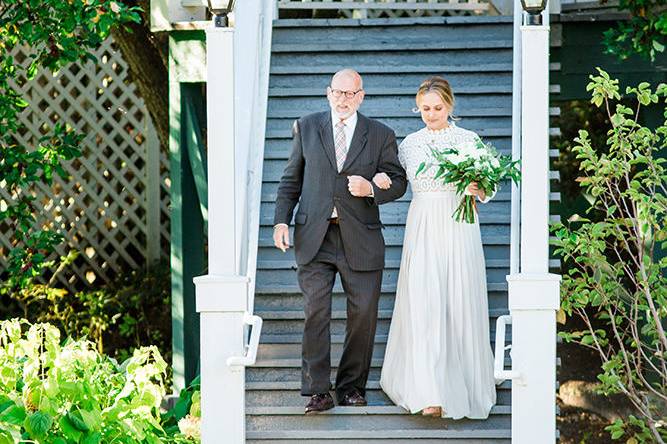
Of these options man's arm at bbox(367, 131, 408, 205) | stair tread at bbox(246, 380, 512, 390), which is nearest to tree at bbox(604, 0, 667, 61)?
man's arm at bbox(367, 131, 408, 205)

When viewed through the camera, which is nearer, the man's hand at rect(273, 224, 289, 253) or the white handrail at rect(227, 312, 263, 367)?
the white handrail at rect(227, 312, 263, 367)

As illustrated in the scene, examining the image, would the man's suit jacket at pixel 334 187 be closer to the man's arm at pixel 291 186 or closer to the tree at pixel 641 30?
the man's arm at pixel 291 186

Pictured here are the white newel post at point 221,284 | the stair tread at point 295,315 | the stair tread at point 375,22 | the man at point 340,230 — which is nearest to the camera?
the white newel post at point 221,284

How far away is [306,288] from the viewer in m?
6.34

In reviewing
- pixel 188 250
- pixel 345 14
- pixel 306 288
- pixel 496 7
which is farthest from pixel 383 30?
pixel 345 14

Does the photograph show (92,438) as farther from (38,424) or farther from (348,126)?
(348,126)

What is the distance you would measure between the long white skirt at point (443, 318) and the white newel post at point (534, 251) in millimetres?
566

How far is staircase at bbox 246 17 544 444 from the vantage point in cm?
634

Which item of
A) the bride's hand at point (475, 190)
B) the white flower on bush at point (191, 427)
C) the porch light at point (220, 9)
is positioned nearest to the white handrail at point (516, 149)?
the bride's hand at point (475, 190)

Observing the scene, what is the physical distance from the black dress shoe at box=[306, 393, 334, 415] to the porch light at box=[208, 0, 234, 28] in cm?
186

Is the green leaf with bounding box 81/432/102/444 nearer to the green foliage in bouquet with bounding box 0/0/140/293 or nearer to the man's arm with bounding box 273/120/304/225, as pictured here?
the man's arm with bounding box 273/120/304/225

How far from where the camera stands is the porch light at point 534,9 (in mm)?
5555

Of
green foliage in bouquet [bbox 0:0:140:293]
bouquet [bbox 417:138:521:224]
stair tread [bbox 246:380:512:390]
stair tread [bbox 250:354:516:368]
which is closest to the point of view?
bouquet [bbox 417:138:521:224]

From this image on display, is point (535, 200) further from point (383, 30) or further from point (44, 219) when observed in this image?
point (44, 219)
